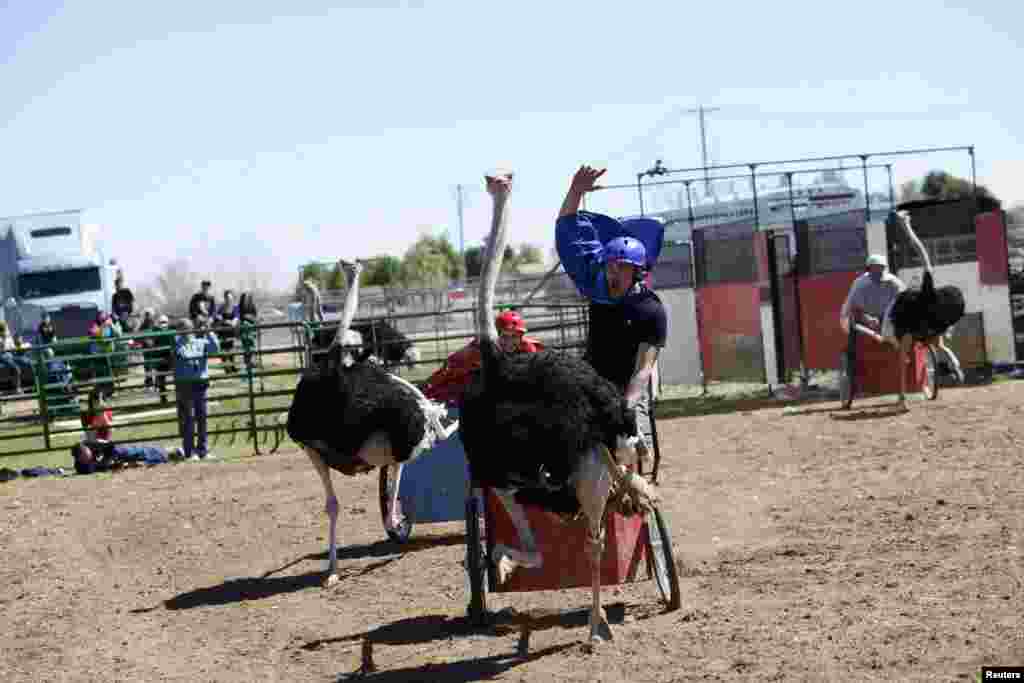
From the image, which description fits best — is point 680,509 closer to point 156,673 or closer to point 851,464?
point 851,464

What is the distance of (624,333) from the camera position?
736 centimetres

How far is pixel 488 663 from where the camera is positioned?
275 inches

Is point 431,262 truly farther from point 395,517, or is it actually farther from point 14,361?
point 395,517

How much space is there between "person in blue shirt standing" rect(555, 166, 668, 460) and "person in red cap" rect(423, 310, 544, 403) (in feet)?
2.82

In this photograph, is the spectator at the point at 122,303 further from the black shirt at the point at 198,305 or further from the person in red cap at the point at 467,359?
the person in red cap at the point at 467,359

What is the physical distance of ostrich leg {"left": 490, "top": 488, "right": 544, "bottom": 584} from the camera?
7.38 meters

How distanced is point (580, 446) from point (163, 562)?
5298 millimetres

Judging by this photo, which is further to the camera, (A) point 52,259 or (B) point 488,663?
(A) point 52,259

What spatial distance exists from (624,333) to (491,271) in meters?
0.95

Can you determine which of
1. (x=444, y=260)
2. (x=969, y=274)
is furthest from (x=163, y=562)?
(x=444, y=260)

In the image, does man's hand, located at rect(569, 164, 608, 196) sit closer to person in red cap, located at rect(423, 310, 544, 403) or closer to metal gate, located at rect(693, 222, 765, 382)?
person in red cap, located at rect(423, 310, 544, 403)

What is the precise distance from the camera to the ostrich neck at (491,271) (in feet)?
21.7

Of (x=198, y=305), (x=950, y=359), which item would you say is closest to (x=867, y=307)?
(x=950, y=359)

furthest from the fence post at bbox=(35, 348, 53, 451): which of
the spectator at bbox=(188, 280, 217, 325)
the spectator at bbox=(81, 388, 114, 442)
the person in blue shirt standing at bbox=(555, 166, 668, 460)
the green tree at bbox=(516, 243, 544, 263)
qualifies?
the green tree at bbox=(516, 243, 544, 263)
